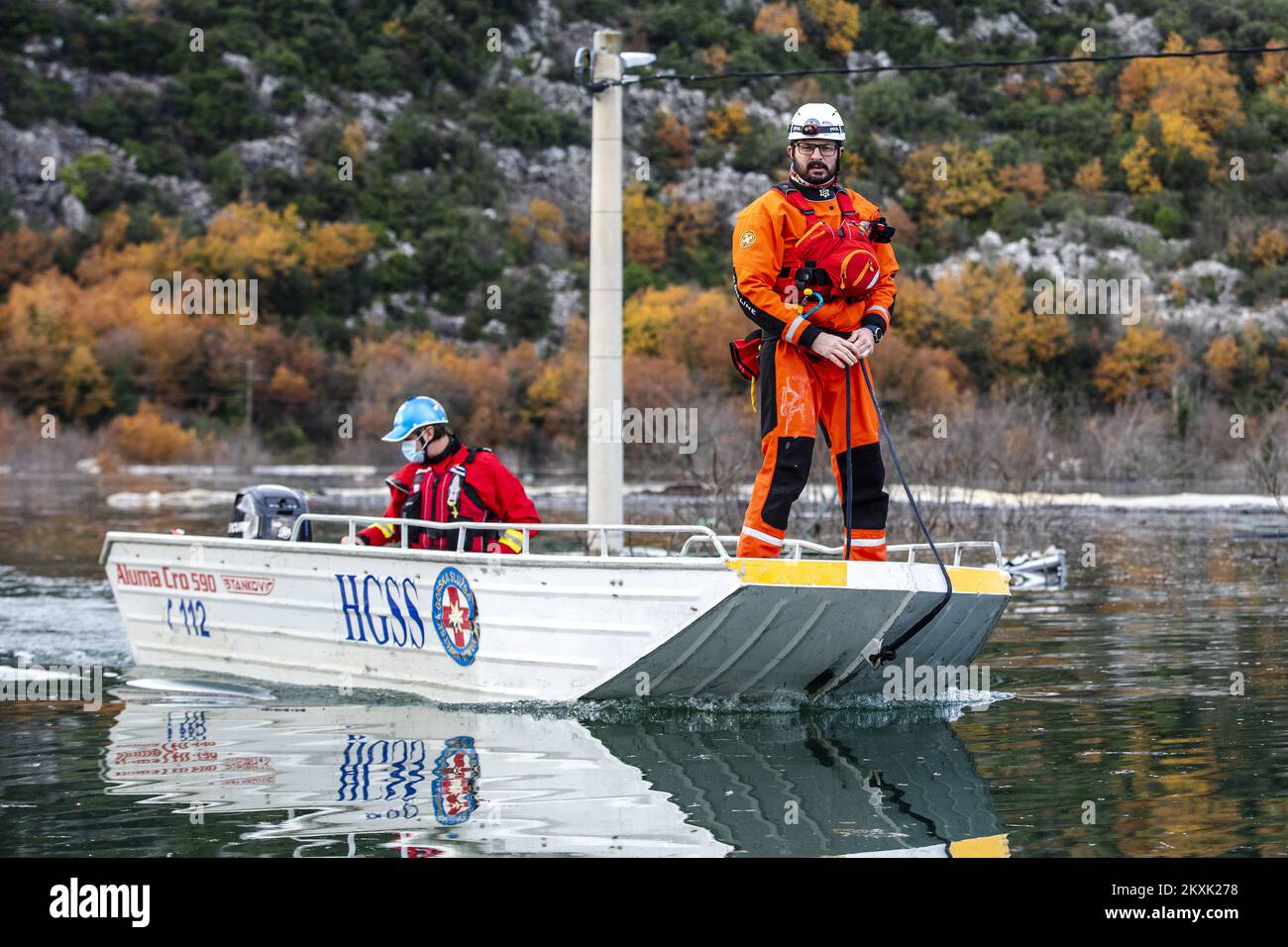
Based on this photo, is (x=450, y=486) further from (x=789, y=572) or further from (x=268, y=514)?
(x=789, y=572)

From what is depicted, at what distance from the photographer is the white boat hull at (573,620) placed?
31.5 feet

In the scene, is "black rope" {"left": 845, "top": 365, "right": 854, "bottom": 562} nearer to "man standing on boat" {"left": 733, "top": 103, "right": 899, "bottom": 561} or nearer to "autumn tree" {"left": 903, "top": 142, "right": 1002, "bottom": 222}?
"man standing on boat" {"left": 733, "top": 103, "right": 899, "bottom": 561}

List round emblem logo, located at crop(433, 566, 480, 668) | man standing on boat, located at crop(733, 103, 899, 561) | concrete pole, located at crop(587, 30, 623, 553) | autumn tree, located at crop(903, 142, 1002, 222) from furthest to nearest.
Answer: autumn tree, located at crop(903, 142, 1002, 222) → concrete pole, located at crop(587, 30, 623, 553) → round emblem logo, located at crop(433, 566, 480, 668) → man standing on boat, located at crop(733, 103, 899, 561)

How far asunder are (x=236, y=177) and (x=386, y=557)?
66.9 m

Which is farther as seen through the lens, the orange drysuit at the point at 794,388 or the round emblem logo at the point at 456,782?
the orange drysuit at the point at 794,388

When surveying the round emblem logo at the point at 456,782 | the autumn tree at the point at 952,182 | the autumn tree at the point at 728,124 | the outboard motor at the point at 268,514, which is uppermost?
the autumn tree at the point at 728,124

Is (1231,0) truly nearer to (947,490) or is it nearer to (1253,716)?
(947,490)

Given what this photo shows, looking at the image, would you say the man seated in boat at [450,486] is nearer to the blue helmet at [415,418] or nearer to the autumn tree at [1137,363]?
the blue helmet at [415,418]

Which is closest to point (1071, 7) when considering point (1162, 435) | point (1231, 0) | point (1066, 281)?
point (1231, 0)

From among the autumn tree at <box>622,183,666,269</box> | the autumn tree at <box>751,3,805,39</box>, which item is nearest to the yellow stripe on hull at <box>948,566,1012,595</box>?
the autumn tree at <box>622,183,666,269</box>

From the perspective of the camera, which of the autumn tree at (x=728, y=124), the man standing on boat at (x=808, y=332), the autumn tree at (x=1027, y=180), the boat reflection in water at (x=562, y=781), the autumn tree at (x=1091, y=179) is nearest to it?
the boat reflection in water at (x=562, y=781)

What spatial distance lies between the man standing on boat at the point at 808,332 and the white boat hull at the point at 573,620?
41 cm

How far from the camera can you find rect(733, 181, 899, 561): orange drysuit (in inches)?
385

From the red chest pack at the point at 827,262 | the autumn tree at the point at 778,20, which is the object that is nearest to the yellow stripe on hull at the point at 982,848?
the red chest pack at the point at 827,262
